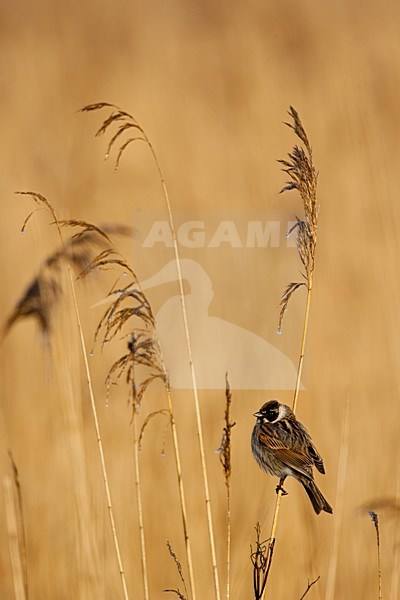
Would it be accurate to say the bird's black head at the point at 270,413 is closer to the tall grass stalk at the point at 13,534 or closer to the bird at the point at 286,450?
the bird at the point at 286,450

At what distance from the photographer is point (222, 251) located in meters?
1.96

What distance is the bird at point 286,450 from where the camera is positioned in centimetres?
141

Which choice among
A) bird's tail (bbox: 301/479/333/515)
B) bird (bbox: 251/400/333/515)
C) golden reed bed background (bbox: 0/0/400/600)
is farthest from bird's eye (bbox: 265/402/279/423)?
golden reed bed background (bbox: 0/0/400/600)

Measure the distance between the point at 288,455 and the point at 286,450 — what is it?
11 millimetres

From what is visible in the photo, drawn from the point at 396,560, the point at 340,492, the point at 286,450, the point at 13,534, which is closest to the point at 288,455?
the point at 286,450

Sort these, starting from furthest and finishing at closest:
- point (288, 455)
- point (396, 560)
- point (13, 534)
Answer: point (13, 534), point (396, 560), point (288, 455)

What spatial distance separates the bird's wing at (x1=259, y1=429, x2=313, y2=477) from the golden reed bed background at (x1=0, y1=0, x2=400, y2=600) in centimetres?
55

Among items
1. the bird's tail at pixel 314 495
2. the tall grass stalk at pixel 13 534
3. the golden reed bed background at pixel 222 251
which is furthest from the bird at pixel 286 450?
the tall grass stalk at pixel 13 534

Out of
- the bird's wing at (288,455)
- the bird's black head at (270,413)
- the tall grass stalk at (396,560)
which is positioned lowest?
the tall grass stalk at (396,560)

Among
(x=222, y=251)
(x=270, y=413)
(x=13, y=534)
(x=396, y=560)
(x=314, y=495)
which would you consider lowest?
(x=396, y=560)

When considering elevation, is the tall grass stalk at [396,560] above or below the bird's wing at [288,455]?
below

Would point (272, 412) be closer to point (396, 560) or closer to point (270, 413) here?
point (270, 413)

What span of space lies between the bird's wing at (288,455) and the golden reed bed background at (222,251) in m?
0.55

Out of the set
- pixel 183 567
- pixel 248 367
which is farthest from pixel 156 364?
pixel 183 567
